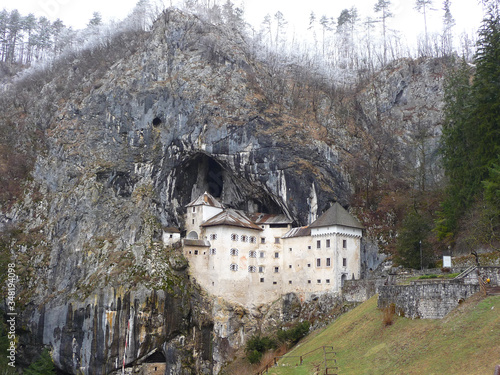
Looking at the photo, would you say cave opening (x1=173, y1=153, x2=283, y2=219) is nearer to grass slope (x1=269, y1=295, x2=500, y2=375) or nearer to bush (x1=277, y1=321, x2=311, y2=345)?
bush (x1=277, y1=321, x2=311, y2=345)

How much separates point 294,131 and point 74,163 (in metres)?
28.3

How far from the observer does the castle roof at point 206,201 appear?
61.2 meters

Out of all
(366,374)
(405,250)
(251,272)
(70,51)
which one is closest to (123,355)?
(251,272)

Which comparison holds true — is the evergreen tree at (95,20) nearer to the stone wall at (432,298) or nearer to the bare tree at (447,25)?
the bare tree at (447,25)

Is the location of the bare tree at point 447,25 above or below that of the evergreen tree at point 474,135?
above

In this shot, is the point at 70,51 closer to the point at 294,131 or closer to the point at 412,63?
the point at 294,131

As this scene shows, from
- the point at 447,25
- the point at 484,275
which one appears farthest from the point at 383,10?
the point at 484,275

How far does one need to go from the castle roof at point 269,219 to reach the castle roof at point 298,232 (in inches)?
49.7

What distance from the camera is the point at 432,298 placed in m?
28.5

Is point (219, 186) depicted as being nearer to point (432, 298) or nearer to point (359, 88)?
point (359, 88)

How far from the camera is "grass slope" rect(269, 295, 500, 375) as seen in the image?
22.2 metres

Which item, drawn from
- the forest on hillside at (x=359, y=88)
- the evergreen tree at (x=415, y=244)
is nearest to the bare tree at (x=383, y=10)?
the forest on hillside at (x=359, y=88)

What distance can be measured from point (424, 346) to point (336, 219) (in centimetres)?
3095

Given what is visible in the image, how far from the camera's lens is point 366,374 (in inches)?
990
